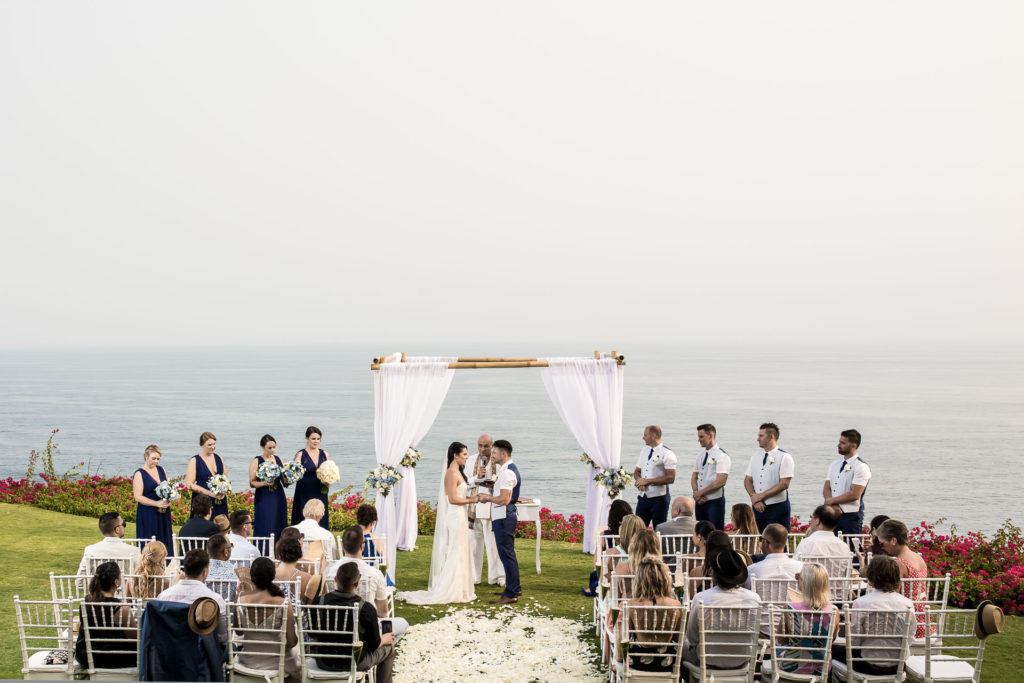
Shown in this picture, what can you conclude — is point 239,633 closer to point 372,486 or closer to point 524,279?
point 372,486

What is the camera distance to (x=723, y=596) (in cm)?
558

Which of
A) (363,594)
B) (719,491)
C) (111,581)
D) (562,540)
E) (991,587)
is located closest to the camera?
(111,581)

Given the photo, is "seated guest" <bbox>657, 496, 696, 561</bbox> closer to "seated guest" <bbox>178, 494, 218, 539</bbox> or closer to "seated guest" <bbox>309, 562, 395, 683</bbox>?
"seated guest" <bbox>309, 562, 395, 683</bbox>

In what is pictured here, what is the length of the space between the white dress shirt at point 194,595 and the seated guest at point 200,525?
246 cm

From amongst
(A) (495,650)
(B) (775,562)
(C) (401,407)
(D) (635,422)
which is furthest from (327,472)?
(D) (635,422)

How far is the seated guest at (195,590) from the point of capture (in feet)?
18.1

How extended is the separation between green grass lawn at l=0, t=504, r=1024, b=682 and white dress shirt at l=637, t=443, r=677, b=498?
1350 mm

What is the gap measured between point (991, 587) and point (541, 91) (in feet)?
199

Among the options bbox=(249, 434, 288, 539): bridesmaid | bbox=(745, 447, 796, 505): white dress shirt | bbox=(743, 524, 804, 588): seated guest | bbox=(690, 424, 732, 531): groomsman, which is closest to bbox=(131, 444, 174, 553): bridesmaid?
bbox=(249, 434, 288, 539): bridesmaid

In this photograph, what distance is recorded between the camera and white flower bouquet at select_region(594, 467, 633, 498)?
35.4ft

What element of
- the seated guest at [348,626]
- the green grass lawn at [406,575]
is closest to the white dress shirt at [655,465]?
the green grass lawn at [406,575]

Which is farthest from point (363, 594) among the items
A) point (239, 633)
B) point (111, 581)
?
point (111, 581)

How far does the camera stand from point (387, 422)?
10.4 meters

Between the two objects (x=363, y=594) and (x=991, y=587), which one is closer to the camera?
(x=363, y=594)
